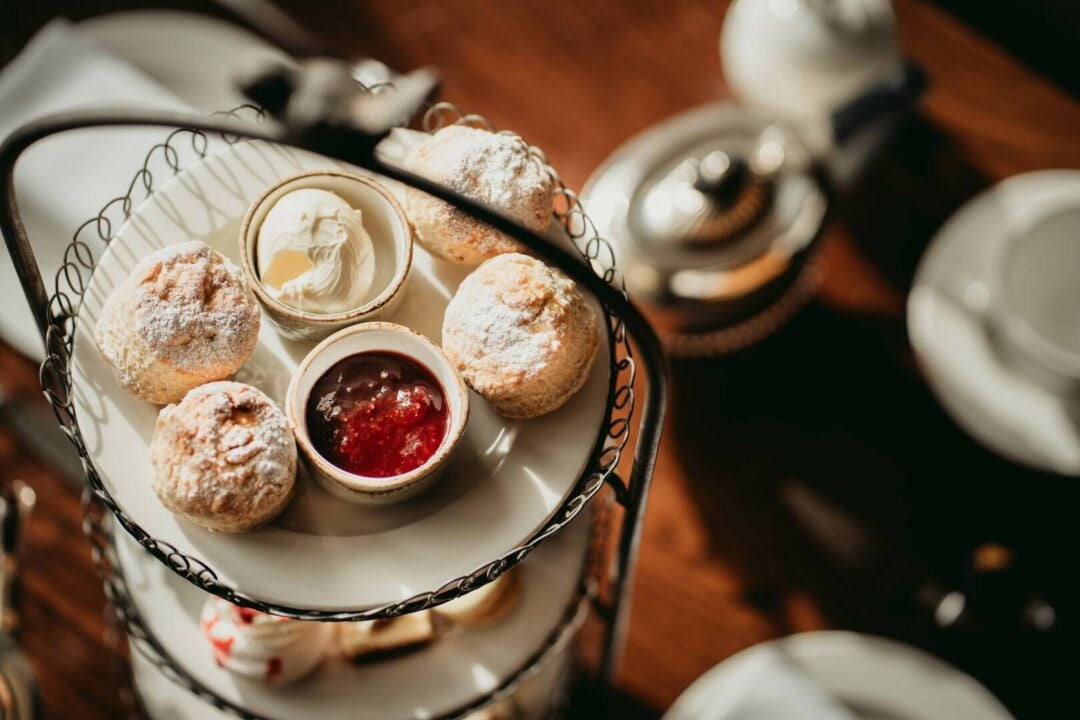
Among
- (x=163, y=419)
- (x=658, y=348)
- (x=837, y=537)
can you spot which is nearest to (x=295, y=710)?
(x=163, y=419)

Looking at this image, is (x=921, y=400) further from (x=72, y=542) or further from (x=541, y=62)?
(x=72, y=542)

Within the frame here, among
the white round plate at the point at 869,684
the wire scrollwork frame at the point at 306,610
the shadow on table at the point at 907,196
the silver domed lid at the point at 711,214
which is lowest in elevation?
the white round plate at the point at 869,684

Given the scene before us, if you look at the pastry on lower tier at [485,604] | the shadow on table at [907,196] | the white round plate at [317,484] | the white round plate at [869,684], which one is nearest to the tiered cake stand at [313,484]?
the white round plate at [317,484]

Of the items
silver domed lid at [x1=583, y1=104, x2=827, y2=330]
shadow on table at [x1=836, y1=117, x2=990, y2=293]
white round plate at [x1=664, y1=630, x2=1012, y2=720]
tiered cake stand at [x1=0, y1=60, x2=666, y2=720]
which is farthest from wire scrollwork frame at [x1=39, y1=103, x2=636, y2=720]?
shadow on table at [x1=836, y1=117, x2=990, y2=293]

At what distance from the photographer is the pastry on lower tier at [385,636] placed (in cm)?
69

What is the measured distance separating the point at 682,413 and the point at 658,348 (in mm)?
805

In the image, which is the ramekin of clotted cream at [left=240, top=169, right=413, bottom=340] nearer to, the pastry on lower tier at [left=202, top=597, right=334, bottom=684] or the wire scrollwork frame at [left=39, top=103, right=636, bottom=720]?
the wire scrollwork frame at [left=39, top=103, right=636, bottom=720]

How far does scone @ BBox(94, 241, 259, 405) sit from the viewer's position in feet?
1.60

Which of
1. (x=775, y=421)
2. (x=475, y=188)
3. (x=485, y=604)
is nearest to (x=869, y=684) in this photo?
(x=775, y=421)

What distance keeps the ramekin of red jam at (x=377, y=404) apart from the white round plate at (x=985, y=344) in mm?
751

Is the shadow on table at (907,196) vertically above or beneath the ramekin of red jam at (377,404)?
beneath

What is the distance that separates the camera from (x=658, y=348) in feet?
1.53

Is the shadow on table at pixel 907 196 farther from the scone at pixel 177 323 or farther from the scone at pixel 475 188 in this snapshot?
the scone at pixel 177 323

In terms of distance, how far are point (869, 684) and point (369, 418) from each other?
2.25 ft
